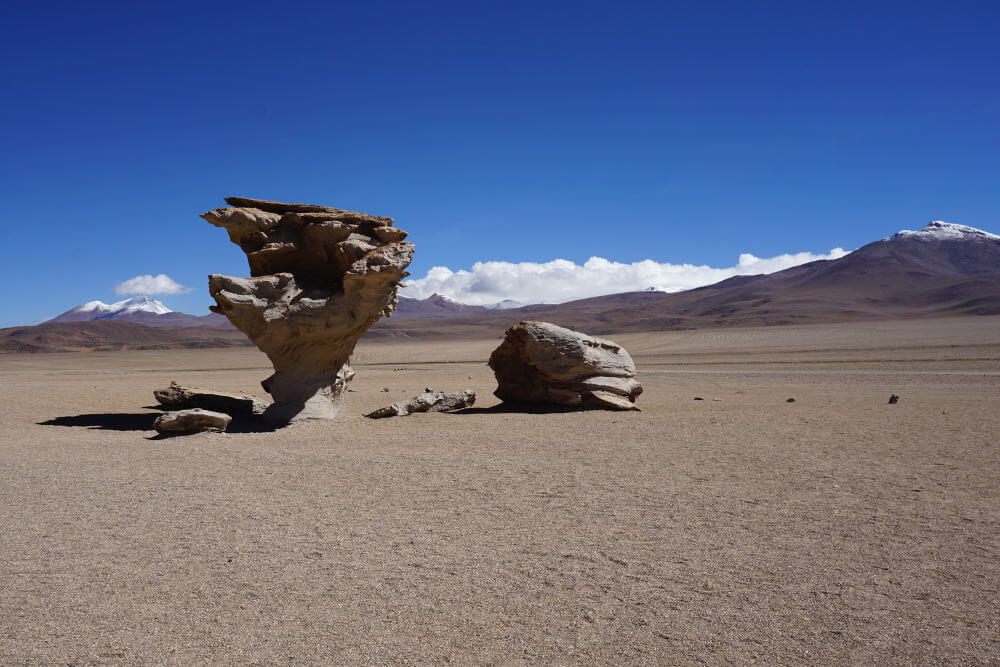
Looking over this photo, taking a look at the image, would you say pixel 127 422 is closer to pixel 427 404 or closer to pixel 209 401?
pixel 209 401

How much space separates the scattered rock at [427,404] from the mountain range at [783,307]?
70.8 meters

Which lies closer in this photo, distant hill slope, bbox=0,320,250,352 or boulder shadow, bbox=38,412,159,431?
boulder shadow, bbox=38,412,159,431

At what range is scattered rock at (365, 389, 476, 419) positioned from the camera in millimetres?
14314

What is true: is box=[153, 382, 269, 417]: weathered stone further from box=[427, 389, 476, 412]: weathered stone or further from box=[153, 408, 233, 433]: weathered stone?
box=[427, 389, 476, 412]: weathered stone

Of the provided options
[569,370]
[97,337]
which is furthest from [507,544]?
[97,337]

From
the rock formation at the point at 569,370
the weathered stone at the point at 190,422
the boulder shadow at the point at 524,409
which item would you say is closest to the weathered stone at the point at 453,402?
the boulder shadow at the point at 524,409

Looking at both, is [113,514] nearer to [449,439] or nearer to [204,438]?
[204,438]

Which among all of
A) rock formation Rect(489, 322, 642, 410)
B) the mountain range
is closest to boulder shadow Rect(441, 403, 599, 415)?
rock formation Rect(489, 322, 642, 410)

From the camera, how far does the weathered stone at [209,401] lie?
15297 mm

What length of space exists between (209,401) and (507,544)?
11.6 m

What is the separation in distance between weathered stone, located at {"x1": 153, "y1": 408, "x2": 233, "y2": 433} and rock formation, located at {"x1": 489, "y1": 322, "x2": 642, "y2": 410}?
6611 mm

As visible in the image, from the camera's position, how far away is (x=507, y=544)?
6.11 m

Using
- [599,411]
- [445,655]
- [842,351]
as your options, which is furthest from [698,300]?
[445,655]

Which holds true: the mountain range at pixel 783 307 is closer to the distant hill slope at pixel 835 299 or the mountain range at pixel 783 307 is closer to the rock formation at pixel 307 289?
the distant hill slope at pixel 835 299
